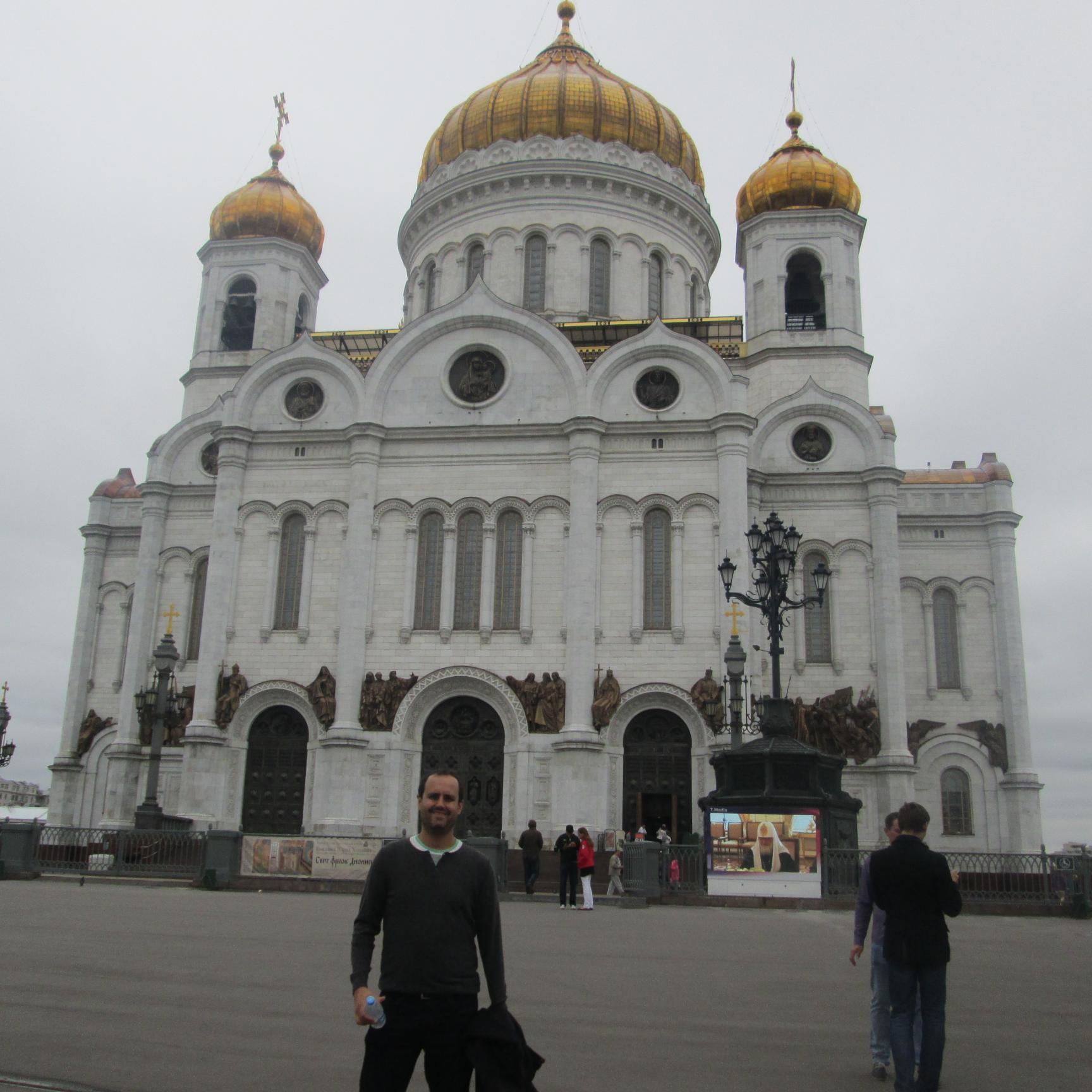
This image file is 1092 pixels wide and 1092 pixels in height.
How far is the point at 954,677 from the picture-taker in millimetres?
33469

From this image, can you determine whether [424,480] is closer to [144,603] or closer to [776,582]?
[144,603]

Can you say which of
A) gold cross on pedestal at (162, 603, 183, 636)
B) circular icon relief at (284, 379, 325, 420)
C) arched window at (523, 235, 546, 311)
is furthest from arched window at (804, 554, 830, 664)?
gold cross on pedestal at (162, 603, 183, 636)

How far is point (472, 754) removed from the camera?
3061 centimetres

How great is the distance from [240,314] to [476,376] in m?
10.5

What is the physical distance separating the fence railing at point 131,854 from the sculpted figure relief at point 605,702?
1013 cm

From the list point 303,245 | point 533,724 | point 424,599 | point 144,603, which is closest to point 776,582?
point 533,724

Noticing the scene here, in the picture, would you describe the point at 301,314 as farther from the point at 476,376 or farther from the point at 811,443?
the point at 811,443

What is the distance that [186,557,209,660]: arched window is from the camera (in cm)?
3341

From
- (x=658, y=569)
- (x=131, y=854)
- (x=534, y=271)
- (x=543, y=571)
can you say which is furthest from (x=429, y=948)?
(x=534, y=271)

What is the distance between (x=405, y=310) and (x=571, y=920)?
30.0 metres

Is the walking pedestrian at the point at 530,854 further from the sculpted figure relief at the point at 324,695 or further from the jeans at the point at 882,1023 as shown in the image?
the jeans at the point at 882,1023

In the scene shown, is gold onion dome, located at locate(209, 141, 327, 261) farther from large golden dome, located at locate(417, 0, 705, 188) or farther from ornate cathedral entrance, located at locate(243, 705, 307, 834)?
ornate cathedral entrance, located at locate(243, 705, 307, 834)

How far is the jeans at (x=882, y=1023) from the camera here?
22.7ft

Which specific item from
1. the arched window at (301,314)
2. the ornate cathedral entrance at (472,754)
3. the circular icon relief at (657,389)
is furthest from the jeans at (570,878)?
the arched window at (301,314)
